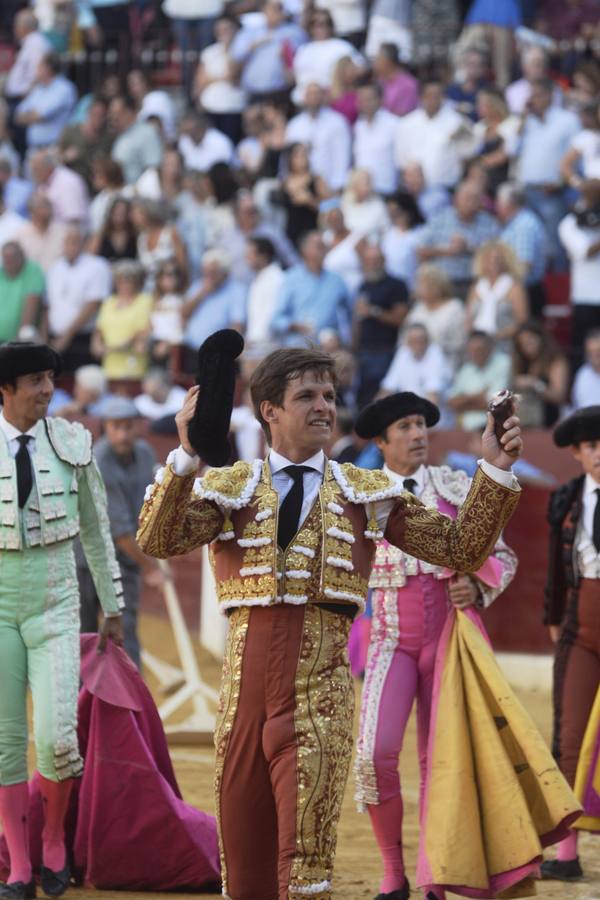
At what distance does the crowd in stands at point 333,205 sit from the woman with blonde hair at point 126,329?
0.02 metres

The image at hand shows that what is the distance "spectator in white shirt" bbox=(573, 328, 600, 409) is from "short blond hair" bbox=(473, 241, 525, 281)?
693 millimetres

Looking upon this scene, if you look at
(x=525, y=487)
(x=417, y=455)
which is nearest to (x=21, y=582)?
(x=417, y=455)

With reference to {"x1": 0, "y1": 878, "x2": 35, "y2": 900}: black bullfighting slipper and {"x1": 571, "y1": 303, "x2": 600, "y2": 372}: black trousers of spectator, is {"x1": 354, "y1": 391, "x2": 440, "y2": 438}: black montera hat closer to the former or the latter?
{"x1": 0, "y1": 878, "x2": 35, "y2": 900}: black bullfighting slipper

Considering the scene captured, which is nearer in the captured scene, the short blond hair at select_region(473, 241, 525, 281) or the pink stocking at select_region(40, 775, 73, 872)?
the pink stocking at select_region(40, 775, 73, 872)

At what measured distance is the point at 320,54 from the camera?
567 inches

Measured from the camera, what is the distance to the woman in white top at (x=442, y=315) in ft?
37.1

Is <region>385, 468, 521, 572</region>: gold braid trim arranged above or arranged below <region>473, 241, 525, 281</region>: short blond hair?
below

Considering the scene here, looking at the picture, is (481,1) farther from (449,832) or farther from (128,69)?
(449,832)

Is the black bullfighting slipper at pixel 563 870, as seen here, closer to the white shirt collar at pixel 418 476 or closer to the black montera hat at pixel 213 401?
the white shirt collar at pixel 418 476

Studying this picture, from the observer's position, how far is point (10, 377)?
5.68m

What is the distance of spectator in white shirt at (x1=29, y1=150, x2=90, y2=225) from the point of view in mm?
14438

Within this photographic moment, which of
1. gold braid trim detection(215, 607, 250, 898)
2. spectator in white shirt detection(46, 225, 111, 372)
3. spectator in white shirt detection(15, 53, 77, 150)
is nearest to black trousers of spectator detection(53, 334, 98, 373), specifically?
spectator in white shirt detection(46, 225, 111, 372)

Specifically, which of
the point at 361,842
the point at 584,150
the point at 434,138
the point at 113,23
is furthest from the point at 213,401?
the point at 113,23

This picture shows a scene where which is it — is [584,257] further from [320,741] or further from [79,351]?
[320,741]
